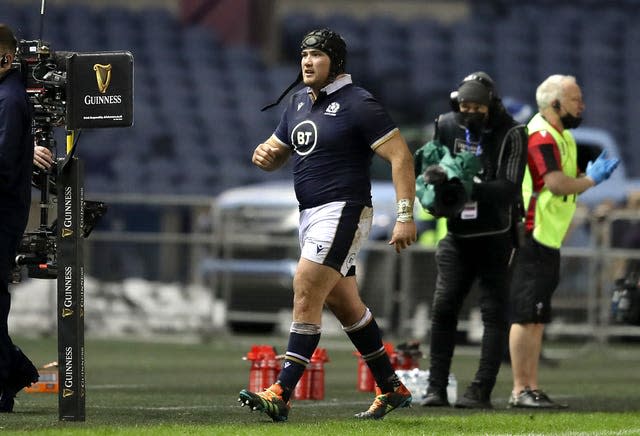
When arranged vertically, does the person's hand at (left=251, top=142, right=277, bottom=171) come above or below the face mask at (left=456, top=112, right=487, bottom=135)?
below

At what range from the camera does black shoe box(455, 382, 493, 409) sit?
33.5 ft

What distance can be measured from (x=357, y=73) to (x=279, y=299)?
12528 millimetres

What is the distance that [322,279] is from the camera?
8531mm

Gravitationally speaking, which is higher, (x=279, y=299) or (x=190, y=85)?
(x=190, y=85)

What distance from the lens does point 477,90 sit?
1009cm

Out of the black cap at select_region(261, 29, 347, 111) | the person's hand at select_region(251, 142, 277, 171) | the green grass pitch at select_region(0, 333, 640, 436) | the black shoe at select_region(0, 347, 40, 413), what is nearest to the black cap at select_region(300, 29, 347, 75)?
the black cap at select_region(261, 29, 347, 111)

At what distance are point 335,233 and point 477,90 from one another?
Result: 6.44 ft

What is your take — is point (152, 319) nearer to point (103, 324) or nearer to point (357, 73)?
point (103, 324)

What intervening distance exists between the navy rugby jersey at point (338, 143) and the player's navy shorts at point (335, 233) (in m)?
0.05

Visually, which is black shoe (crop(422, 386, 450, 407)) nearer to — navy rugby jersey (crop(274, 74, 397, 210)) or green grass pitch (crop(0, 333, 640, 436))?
green grass pitch (crop(0, 333, 640, 436))

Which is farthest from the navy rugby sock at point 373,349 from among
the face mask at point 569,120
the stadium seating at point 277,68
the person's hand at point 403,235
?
the stadium seating at point 277,68

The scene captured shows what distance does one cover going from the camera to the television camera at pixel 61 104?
7.92 m

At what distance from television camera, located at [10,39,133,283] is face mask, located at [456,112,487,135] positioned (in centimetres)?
267

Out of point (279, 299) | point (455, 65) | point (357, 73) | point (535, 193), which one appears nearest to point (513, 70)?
point (455, 65)
